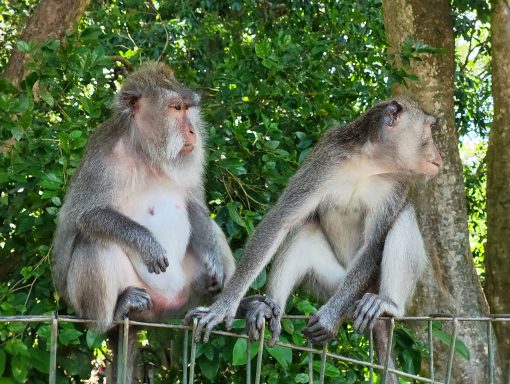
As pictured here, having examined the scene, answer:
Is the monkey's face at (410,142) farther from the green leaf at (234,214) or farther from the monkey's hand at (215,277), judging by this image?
the monkey's hand at (215,277)

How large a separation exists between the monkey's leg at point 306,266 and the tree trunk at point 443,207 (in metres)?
2.32

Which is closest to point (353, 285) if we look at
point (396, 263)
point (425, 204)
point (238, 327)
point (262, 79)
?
point (396, 263)

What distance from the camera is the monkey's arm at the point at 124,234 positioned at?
4121 millimetres

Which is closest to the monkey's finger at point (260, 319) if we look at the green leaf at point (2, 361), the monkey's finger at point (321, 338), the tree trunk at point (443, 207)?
the monkey's finger at point (321, 338)

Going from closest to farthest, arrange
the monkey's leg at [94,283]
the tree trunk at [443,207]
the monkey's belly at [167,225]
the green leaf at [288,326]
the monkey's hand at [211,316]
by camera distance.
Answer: the monkey's hand at [211,316]
the monkey's leg at [94,283]
the green leaf at [288,326]
the monkey's belly at [167,225]
the tree trunk at [443,207]

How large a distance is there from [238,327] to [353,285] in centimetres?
64

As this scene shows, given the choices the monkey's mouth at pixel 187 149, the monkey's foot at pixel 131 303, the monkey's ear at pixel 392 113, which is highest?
the monkey's ear at pixel 392 113

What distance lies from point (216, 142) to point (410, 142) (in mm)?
1190

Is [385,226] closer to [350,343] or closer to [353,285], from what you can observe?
[353,285]

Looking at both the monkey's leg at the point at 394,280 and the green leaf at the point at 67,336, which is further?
the monkey's leg at the point at 394,280

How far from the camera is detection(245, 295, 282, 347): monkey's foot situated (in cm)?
382

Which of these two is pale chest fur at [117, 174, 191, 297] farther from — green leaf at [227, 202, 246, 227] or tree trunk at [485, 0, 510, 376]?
tree trunk at [485, 0, 510, 376]

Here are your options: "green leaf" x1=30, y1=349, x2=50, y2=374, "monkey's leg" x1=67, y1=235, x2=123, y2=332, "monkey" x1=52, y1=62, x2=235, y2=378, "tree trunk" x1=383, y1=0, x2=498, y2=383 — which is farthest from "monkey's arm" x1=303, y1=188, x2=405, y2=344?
"tree trunk" x1=383, y1=0, x2=498, y2=383

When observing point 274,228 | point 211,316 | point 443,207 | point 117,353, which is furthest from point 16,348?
point 443,207
